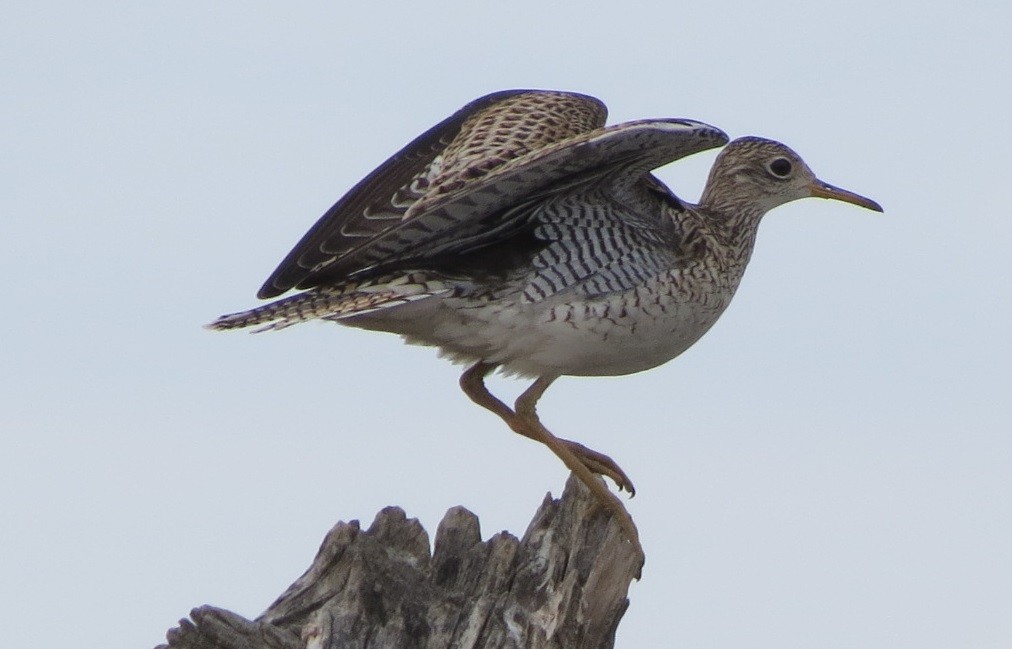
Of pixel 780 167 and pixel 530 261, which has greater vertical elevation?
pixel 780 167

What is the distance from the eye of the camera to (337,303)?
10.3 meters

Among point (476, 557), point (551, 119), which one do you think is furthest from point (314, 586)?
point (551, 119)

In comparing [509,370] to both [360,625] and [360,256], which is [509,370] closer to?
[360,256]

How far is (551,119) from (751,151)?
1.55 m

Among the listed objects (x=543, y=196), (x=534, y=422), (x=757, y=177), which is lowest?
(x=534, y=422)

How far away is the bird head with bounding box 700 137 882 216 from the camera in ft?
40.2

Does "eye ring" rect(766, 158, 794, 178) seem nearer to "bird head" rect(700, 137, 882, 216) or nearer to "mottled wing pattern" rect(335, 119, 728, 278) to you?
"bird head" rect(700, 137, 882, 216)

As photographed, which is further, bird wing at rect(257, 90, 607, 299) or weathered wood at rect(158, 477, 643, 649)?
bird wing at rect(257, 90, 607, 299)

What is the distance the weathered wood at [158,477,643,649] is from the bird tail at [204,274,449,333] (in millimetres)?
1729

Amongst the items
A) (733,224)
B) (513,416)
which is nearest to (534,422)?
(513,416)

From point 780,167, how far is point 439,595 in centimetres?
490

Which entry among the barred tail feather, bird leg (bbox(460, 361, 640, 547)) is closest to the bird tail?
the barred tail feather

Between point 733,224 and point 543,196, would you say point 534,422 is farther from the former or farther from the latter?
point 733,224

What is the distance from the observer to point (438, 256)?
1047 centimetres
